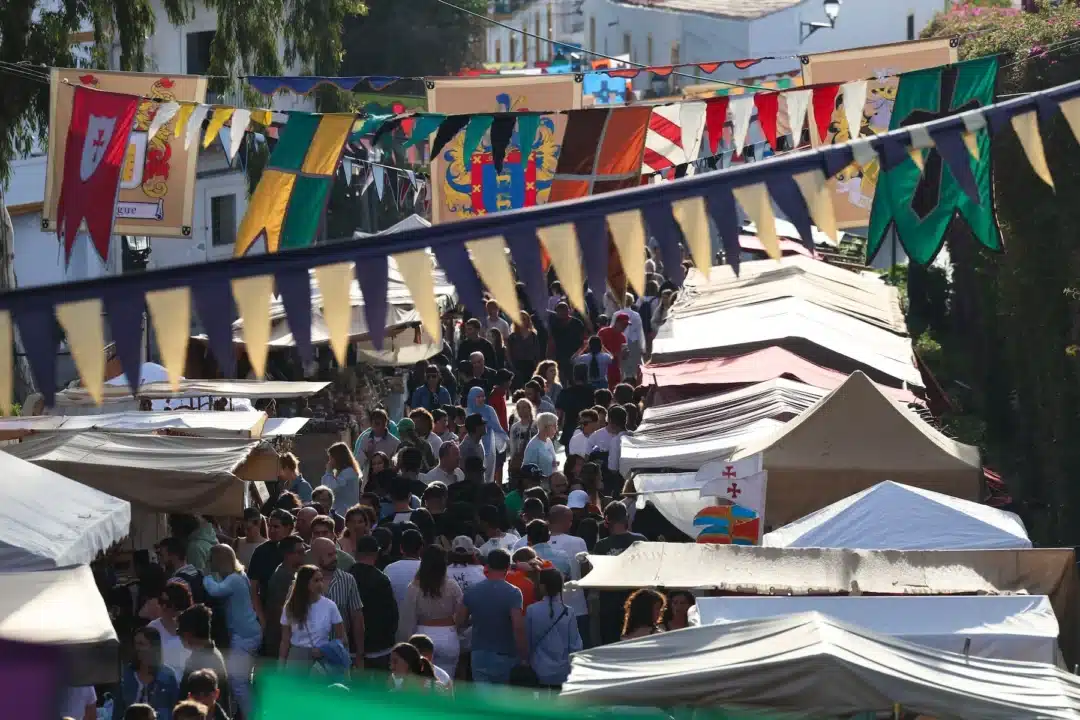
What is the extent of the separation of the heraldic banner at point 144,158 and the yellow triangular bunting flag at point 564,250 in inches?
373

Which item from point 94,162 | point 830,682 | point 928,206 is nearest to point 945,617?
point 830,682

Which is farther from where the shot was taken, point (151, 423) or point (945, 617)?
point (151, 423)

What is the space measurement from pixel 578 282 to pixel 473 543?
5.18m

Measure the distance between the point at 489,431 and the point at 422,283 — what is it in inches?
376

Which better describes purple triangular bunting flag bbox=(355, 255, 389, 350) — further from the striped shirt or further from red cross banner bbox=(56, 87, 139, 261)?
red cross banner bbox=(56, 87, 139, 261)

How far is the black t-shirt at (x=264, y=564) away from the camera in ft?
34.7

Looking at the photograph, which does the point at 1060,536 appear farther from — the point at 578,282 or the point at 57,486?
the point at 578,282

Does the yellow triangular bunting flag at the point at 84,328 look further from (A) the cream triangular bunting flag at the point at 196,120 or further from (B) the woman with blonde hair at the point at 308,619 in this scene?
(A) the cream triangular bunting flag at the point at 196,120

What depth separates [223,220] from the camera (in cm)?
3619

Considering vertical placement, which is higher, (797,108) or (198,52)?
(198,52)

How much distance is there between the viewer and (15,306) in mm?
5285

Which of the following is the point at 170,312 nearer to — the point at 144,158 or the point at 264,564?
the point at 264,564

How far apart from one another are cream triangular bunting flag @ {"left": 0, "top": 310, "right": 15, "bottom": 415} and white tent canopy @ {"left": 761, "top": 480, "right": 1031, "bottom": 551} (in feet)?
18.4

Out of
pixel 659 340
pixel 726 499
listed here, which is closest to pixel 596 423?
pixel 659 340
